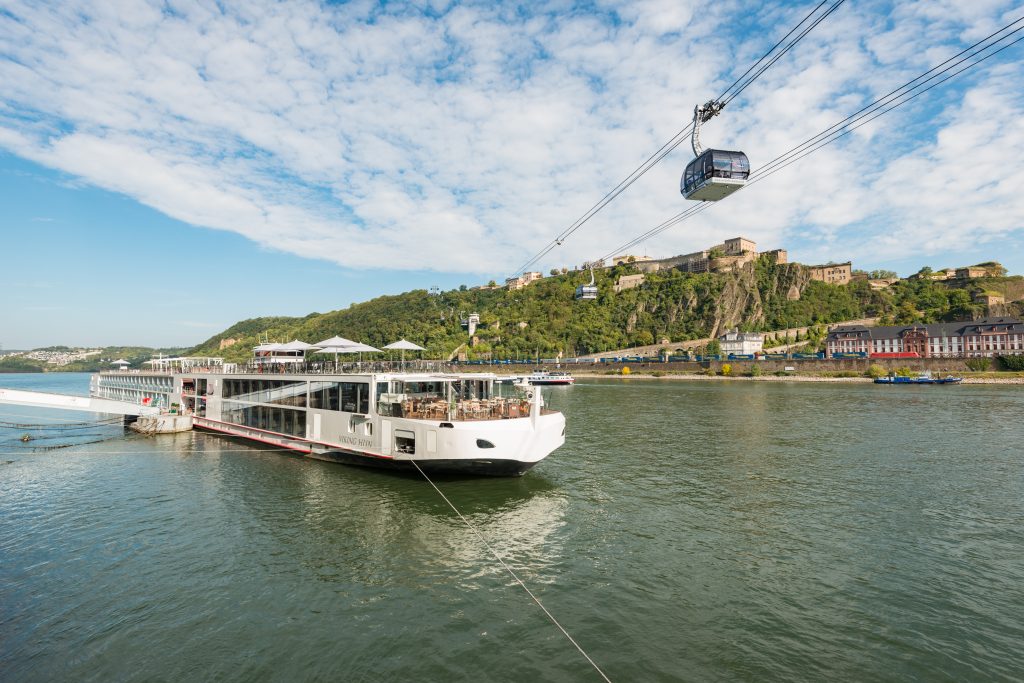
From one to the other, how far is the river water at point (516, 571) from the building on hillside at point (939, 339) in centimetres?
10708

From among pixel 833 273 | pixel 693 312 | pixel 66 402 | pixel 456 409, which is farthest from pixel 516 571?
pixel 833 273

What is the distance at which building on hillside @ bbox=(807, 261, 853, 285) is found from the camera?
584 feet

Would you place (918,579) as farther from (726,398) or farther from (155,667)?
(726,398)

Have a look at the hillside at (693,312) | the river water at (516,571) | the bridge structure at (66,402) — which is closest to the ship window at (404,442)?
the river water at (516,571)

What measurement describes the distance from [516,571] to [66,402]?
38616 millimetres

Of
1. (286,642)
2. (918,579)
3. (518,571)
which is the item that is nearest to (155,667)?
(286,642)

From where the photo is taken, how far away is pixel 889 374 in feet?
315

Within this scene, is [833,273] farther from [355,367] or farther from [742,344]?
[355,367]

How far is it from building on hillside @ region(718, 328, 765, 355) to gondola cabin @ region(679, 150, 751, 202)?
452ft

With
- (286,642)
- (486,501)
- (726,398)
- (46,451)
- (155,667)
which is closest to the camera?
(155,667)

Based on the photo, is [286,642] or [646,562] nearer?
[286,642]

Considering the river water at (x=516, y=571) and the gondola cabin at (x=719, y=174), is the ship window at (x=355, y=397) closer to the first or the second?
the river water at (x=516, y=571)

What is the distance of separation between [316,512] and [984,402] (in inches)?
2898

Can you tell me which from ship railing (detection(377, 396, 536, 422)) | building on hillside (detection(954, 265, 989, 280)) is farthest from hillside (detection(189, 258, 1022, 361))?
ship railing (detection(377, 396, 536, 422))
